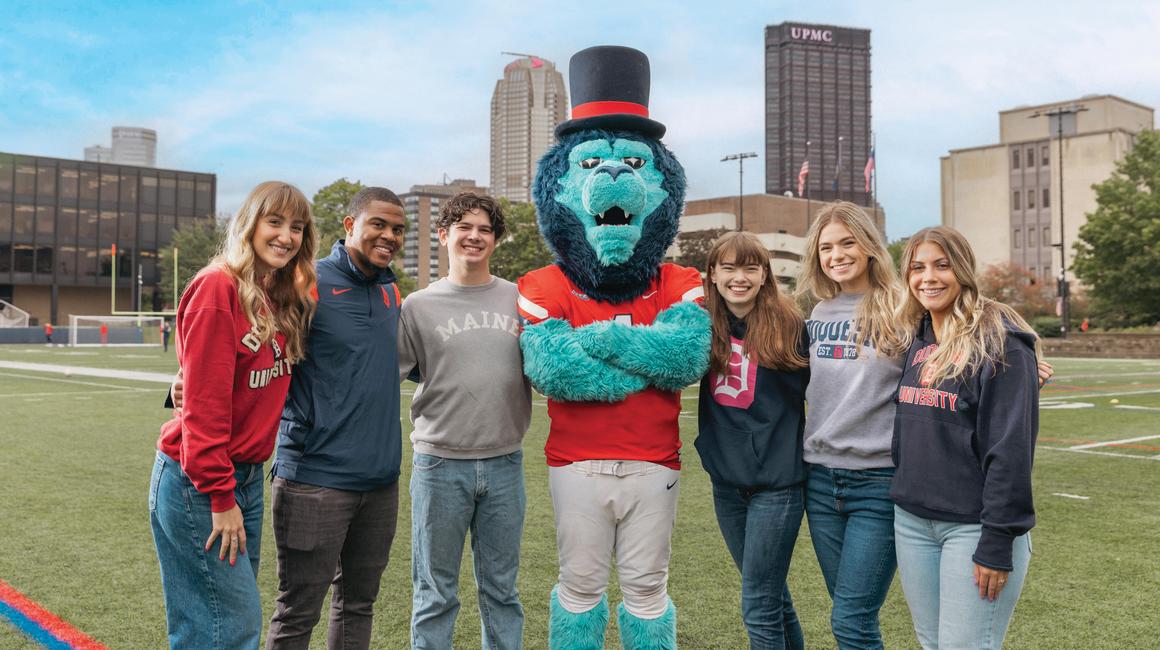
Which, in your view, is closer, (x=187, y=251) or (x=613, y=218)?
(x=613, y=218)

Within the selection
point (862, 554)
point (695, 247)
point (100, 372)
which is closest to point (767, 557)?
point (862, 554)

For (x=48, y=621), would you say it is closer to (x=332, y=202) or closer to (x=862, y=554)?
(x=862, y=554)

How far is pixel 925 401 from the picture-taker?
Result: 2.61 metres

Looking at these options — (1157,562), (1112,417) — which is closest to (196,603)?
(1157,562)

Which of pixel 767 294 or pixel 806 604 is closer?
pixel 767 294

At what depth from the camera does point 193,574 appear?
2.49 meters

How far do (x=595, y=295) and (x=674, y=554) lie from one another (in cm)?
243

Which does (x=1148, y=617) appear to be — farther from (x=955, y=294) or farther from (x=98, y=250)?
(x=98, y=250)

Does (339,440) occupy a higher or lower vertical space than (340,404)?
lower

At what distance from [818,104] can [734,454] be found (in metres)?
157

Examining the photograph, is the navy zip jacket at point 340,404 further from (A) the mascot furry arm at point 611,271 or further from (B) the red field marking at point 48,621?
(B) the red field marking at point 48,621

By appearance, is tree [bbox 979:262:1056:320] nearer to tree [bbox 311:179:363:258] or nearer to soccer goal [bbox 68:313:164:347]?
tree [bbox 311:179:363:258]

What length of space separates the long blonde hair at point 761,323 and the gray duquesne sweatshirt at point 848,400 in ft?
0.33

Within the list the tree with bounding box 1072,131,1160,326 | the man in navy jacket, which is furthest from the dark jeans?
the tree with bounding box 1072,131,1160,326
